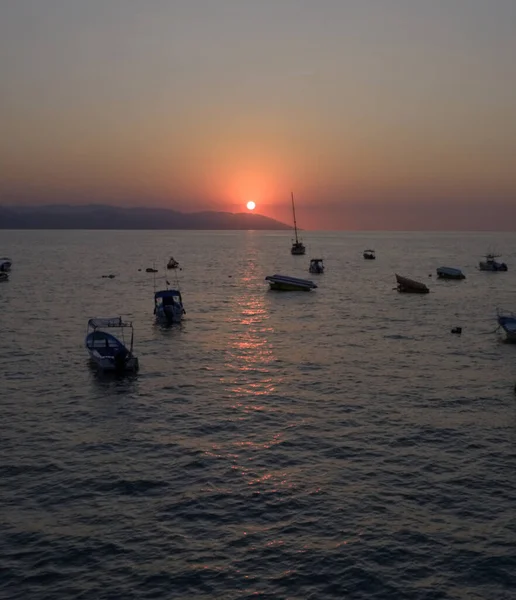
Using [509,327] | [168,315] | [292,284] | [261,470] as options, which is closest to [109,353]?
[168,315]

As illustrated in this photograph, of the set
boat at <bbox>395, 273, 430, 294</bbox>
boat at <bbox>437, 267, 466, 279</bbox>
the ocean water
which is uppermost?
boat at <bbox>437, 267, 466, 279</bbox>

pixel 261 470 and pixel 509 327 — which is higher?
pixel 509 327

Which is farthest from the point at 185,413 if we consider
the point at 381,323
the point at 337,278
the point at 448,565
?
the point at 337,278

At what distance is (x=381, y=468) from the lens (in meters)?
27.1

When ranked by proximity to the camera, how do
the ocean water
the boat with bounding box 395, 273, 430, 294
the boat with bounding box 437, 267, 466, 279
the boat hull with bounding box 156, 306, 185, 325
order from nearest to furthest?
1. the ocean water
2. the boat hull with bounding box 156, 306, 185, 325
3. the boat with bounding box 395, 273, 430, 294
4. the boat with bounding box 437, 267, 466, 279

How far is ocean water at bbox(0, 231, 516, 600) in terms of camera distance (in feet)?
63.4

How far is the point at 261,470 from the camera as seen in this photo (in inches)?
1064

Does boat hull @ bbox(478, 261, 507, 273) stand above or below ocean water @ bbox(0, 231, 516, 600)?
above

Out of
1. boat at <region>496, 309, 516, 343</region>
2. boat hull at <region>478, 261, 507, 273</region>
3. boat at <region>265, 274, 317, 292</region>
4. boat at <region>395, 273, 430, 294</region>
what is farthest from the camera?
boat hull at <region>478, 261, 507, 273</region>

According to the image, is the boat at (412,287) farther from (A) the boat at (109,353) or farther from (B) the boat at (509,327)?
(A) the boat at (109,353)

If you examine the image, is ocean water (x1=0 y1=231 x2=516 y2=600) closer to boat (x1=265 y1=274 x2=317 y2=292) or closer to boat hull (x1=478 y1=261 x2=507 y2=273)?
boat (x1=265 y1=274 x2=317 y2=292)

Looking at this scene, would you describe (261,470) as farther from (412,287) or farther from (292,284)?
(412,287)

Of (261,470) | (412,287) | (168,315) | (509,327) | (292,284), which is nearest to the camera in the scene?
(261,470)

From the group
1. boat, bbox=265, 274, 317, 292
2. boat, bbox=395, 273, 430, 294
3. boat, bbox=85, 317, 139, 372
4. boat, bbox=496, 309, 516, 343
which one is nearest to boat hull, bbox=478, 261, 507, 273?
boat, bbox=395, 273, 430, 294
